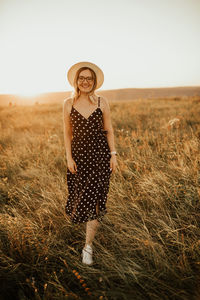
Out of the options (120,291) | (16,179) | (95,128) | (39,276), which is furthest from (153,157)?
(16,179)

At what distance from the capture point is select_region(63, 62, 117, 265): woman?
1.77 m

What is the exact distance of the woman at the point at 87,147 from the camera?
5.81 feet

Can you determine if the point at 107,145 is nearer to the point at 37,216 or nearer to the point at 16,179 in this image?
the point at 37,216

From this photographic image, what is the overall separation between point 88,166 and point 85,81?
2.77 ft

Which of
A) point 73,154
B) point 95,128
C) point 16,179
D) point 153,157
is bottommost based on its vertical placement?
point 16,179

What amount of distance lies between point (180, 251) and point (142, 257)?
347 mm

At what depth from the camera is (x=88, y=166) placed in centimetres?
179

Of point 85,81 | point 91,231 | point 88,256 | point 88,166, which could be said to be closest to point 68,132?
point 88,166

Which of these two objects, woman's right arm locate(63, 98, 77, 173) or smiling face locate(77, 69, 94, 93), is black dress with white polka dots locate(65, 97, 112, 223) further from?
smiling face locate(77, 69, 94, 93)

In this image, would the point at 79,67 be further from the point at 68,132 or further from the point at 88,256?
the point at 88,256

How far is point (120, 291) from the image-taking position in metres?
1.33

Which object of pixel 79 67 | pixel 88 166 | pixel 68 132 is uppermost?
pixel 79 67

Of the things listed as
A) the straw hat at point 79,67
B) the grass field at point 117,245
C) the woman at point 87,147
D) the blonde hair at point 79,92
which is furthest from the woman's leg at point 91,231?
the straw hat at point 79,67

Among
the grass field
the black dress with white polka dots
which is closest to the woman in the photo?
the black dress with white polka dots
